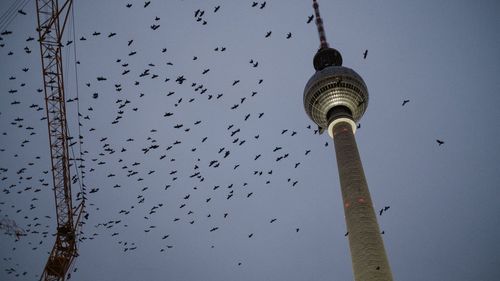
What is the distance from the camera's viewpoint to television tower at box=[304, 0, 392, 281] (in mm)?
24383

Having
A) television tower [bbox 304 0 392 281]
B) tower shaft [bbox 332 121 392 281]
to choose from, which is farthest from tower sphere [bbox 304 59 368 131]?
tower shaft [bbox 332 121 392 281]

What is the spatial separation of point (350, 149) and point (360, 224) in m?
7.03

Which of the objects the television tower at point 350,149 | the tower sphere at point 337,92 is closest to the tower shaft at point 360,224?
the television tower at point 350,149

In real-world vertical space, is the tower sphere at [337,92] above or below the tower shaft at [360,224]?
Result: above

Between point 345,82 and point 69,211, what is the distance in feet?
102

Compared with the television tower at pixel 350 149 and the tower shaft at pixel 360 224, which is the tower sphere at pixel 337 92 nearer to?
the television tower at pixel 350 149

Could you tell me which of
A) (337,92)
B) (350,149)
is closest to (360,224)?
(350,149)

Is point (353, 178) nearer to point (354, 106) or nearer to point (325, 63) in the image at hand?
point (354, 106)

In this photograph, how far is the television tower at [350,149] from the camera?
24.4 meters

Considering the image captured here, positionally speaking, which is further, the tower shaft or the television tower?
the television tower

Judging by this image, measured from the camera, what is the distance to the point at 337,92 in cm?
3809

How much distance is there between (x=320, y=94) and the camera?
128ft

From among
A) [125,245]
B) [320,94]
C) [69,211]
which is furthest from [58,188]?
[125,245]

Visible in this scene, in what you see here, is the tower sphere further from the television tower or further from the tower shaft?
the tower shaft
